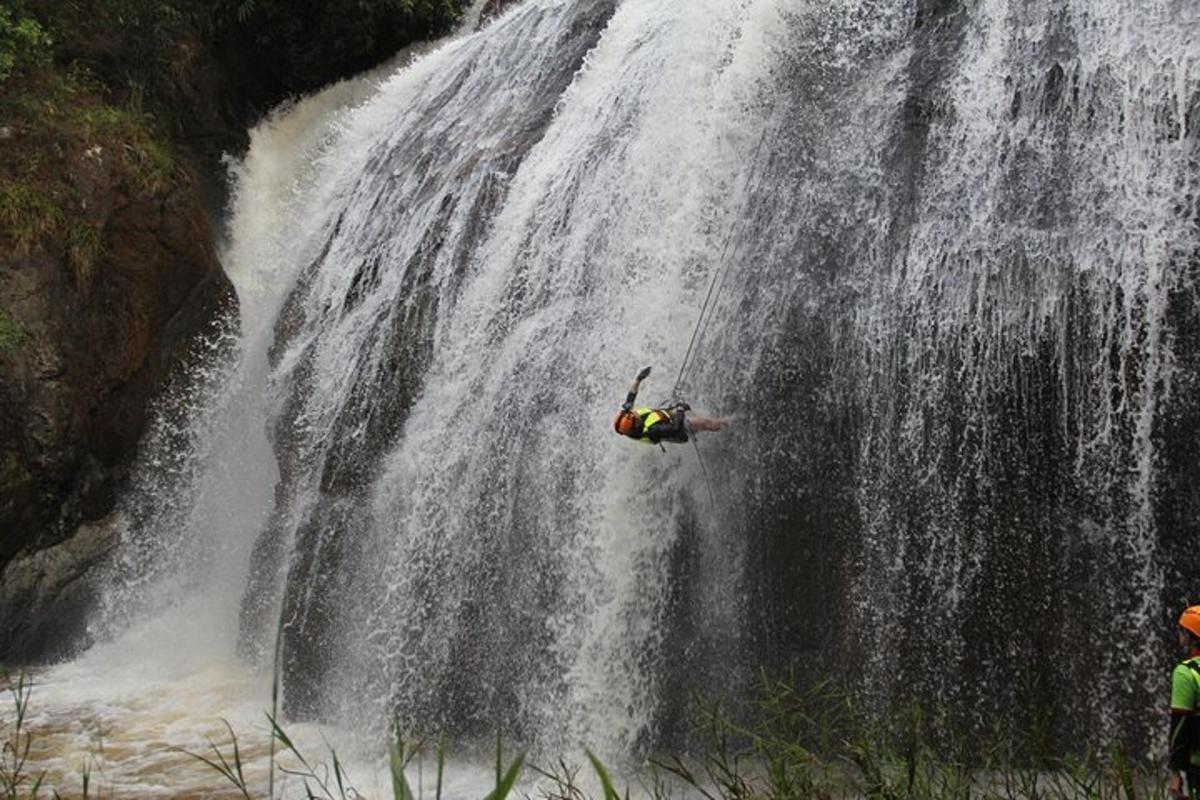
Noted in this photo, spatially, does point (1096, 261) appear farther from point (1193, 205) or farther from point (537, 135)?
point (537, 135)

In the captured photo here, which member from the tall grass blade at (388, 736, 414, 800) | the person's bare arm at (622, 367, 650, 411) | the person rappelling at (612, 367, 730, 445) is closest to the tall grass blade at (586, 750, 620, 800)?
the tall grass blade at (388, 736, 414, 800)

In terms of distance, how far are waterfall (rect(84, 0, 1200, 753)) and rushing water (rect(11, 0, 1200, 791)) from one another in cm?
2

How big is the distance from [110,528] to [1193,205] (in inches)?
405

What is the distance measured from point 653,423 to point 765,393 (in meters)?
0.93

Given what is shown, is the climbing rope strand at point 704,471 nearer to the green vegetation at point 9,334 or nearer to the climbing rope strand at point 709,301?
the climbing rope strand at point 709,301

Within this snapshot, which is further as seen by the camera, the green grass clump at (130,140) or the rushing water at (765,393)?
the green grass clump at (130,140)

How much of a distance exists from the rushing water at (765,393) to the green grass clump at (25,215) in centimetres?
288

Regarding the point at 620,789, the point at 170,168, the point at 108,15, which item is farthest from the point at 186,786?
the point at 108,15

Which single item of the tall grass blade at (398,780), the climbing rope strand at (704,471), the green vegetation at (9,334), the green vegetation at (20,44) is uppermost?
the green vegetation at (20,44)

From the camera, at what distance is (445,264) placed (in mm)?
9531

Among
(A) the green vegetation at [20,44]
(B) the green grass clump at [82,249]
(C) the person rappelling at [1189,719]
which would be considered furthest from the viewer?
(A) the green vegetation at [20,44]

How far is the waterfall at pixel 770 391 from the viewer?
621 centimetres

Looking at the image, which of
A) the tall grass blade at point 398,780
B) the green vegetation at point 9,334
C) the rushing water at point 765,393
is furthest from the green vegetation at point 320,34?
the tall grass blade at point 398,780

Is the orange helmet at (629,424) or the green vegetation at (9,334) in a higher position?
the green vegetation at (9,334)
